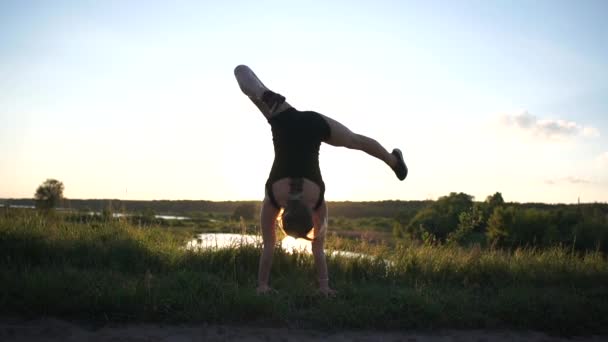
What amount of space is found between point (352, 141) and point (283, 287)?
1972mm

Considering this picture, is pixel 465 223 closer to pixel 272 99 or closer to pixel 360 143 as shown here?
pixel 360 143

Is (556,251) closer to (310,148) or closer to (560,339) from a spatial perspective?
(560,339)

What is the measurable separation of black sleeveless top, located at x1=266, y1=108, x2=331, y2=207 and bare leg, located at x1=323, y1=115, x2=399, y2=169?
0.28 ft

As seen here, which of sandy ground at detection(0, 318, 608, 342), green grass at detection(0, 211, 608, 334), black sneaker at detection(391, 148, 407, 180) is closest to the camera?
sandy ground at detection(0, 318, 608, 342)

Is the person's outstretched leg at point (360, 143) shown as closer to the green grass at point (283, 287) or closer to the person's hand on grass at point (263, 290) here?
the green grass at point (283, 287)

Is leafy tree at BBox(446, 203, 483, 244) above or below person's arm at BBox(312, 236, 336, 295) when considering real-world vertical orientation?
above

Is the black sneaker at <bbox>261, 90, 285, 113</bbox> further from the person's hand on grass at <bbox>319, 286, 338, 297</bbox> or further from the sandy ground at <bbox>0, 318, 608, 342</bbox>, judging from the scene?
the sandy ground at <bbox>0, 318, 608, 342</bbox>

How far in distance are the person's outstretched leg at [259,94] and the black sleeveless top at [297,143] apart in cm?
9

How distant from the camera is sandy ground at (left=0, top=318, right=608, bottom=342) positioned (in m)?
3.58

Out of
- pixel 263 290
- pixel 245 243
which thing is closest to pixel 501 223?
pixel 245 243

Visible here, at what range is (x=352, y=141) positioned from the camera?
4.81 meters

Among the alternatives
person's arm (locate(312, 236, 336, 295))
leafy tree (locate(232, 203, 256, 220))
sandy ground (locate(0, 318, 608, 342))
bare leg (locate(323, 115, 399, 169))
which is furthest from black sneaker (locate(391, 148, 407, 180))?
leafy tree (locate(232, 203, 256, 220))

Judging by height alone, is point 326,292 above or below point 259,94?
below

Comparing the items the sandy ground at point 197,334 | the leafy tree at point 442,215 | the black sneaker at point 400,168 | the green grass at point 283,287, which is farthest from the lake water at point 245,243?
the leafy tree at point 442,215
